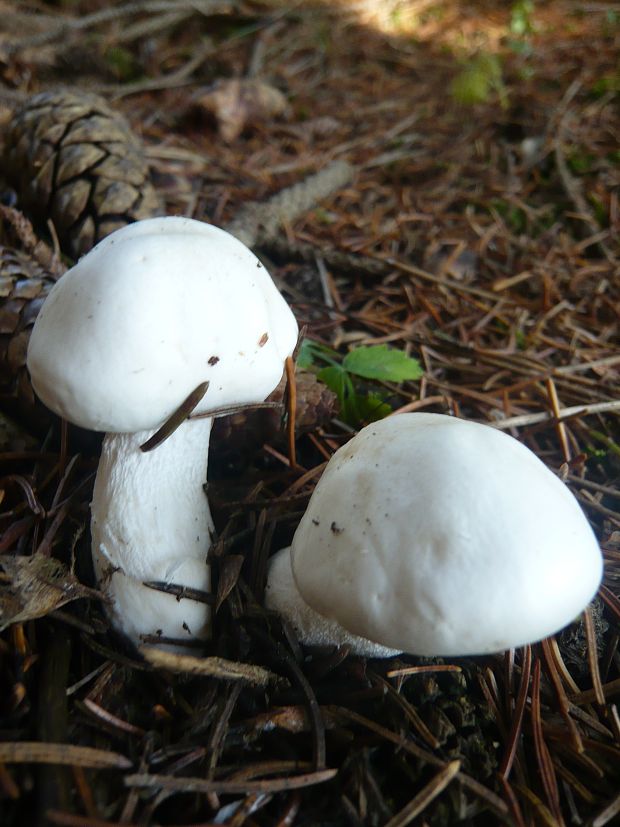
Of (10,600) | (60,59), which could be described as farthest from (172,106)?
(10,600)

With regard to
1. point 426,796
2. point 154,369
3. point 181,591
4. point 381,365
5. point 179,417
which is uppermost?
point 154,369

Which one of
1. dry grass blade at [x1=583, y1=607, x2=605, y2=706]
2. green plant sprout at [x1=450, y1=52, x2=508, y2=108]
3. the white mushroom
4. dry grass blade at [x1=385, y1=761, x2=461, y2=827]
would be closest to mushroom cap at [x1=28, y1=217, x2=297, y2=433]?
the white mushroom

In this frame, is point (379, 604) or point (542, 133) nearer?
point (379, 604)

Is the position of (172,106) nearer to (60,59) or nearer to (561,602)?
(60,59)

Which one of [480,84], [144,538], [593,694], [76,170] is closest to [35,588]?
[144,538]

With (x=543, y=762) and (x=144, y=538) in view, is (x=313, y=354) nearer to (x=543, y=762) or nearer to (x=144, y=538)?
(x=144, y=538)

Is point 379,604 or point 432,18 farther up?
point 432,18
